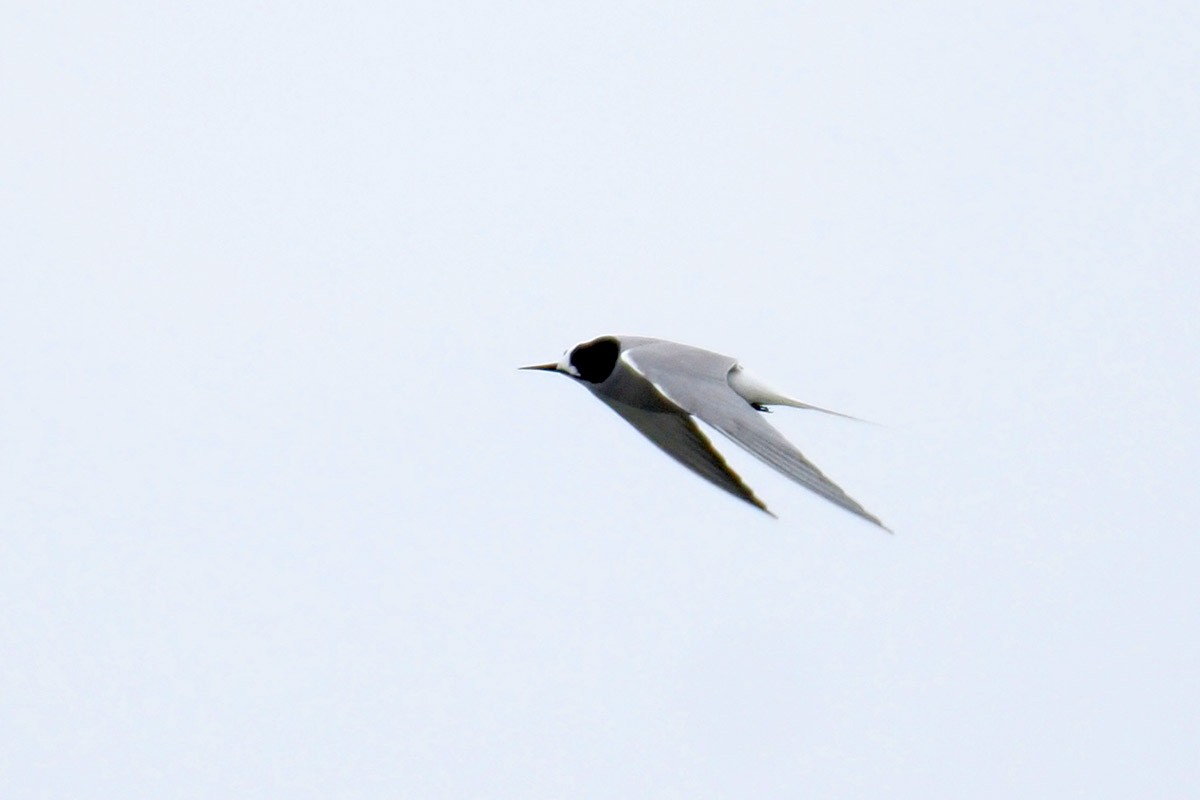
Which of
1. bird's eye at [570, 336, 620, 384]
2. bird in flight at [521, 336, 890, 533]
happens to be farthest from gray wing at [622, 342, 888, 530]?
bird's eye at [570, 336, 620, 384]

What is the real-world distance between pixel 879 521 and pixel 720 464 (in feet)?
11.8

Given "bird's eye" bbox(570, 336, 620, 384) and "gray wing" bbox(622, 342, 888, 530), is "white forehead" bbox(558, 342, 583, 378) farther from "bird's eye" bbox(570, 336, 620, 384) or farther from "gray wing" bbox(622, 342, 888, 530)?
"gray wing" bbox(622, 342, 888, 530)

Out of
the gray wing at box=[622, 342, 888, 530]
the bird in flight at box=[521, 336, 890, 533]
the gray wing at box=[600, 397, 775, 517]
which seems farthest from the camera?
the gray wing at box=[600, 397, 775, 517]

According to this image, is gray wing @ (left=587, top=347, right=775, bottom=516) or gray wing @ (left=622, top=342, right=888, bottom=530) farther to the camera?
gray wing @ (left=587, top=347, right=775, bottom=516)

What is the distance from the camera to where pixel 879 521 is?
18.0 ft

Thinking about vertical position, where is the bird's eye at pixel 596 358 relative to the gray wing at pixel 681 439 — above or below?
above

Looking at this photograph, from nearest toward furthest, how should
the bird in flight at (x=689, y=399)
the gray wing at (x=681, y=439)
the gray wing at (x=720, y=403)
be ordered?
the gray wing at (x=720, y=403) < the bird in flight at (x=689, y=399) < the gray wing at (x=681, y=439)

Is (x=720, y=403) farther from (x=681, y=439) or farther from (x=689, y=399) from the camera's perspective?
(x=681, y=439)

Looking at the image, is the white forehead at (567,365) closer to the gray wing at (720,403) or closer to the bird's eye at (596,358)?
the bird's eye at (596,358)

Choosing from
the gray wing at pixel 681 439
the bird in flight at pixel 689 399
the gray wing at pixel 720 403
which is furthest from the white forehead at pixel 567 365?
the gray wing at pixel 720 403

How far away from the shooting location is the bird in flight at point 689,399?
6895mm

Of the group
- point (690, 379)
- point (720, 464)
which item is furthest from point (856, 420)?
point (720, 464)

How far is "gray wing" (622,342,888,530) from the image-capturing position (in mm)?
6430

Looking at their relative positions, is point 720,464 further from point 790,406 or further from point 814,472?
point 814,472
